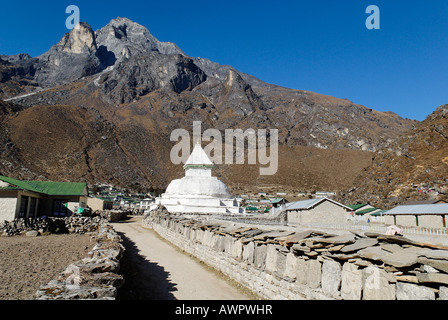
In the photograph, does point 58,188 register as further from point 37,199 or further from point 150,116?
point 150,116

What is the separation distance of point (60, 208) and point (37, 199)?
241cm

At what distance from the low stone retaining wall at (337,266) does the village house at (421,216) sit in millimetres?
15991

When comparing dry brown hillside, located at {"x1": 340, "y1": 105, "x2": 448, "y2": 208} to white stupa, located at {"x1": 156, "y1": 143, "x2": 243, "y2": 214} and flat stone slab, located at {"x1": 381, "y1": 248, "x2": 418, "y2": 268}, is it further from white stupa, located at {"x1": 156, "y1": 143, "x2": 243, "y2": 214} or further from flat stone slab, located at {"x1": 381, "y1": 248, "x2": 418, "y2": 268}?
flat stone slab, located at {"x1": 381, "y1": 248, "x2": 418, "y2": 268}

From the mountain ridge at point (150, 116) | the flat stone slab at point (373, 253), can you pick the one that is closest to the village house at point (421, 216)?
the flat stone slab at point (373, 253)

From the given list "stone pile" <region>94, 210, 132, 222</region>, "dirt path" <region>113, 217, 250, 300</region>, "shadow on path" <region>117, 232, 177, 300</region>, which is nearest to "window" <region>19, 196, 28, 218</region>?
"stone pile" <region>94, 210, 132, 222</region>

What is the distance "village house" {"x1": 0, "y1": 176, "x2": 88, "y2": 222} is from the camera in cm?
1875

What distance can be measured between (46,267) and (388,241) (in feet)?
30.9

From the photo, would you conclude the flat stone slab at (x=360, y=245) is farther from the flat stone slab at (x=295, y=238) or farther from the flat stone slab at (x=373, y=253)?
the flat stone slab at (x=295, y=238)

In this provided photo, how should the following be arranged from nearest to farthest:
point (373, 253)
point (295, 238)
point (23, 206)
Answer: point (373, 253)
point (295, 238)
point (23, 206)

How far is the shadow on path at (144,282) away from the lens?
6.81 meters

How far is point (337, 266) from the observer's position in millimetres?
4602

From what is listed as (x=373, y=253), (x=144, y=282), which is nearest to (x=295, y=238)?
(x=373, y=253)
